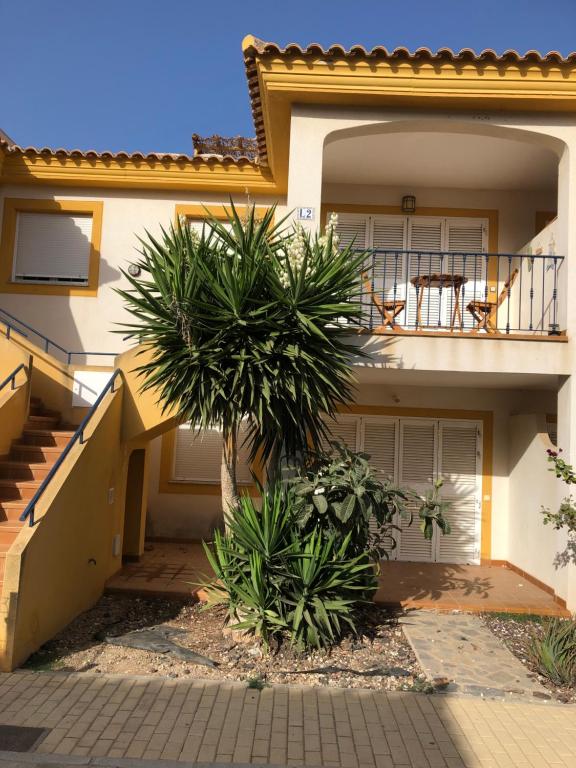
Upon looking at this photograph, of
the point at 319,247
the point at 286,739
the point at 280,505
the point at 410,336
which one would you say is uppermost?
the point at 319,247

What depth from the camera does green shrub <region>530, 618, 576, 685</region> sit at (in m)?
5.52

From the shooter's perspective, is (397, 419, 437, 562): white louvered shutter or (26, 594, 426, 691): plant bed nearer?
(26, 594, 426, 691): plant bed

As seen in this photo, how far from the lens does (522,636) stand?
264 inches

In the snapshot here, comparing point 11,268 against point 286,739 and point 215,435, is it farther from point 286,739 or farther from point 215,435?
point 286,739

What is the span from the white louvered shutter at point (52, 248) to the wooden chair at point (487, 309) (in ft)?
22.8

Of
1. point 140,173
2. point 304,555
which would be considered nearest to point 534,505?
point 304,555

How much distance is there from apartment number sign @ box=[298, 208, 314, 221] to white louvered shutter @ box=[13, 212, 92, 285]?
5038mm

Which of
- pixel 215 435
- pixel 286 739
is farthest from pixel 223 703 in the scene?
pixel 215 435

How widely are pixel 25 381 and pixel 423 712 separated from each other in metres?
6.35

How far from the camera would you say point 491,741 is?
178 inches

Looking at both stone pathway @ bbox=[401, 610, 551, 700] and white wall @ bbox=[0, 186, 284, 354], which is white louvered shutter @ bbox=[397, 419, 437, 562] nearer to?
stone pathway @ bbox=[401, 610, 551, 700]

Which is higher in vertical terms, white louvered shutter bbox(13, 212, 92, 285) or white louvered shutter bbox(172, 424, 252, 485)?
white louvered shutter bbox(13, 212, 92, 285)

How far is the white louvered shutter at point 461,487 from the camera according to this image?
998cm

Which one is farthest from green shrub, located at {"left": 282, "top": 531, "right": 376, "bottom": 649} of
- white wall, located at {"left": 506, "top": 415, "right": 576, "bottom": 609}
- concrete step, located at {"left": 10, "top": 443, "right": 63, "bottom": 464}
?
concrete step, located at {"left": 10, "top": 443, "right": 63, "bottom": 464}
